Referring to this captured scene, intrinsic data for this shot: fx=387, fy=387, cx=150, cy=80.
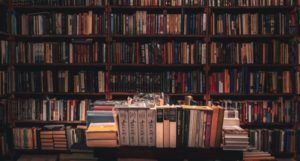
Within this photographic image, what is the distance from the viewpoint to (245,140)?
2072 mm

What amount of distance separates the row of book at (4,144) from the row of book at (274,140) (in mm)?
2792

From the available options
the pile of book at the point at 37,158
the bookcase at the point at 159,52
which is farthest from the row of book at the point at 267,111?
the pile of book at the point at 37,158

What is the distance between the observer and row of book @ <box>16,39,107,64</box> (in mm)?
4504

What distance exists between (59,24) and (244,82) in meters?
2.25

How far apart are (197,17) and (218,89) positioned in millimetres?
867

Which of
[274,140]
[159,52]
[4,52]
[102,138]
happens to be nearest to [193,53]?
[159,52]

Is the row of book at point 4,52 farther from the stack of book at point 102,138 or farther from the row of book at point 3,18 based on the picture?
the stack of book at point 102,138

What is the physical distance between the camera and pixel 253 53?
4.48 metres

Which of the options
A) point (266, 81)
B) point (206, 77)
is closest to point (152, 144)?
point (206, 77)

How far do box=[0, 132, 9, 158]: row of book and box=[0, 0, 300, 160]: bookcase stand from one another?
0.32 metres

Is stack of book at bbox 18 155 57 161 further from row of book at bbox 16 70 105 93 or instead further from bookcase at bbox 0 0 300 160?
row of book at bbox 16 70 105 93

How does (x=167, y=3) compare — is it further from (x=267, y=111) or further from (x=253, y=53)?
(x=267, y=111)

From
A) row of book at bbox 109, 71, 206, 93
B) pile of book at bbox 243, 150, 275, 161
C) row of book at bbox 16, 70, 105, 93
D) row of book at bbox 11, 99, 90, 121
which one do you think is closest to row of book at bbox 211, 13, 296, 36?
row of book at bbox 109, 71, 206, 93

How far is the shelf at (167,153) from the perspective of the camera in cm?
205
